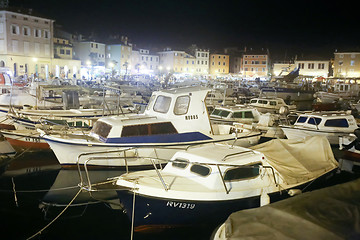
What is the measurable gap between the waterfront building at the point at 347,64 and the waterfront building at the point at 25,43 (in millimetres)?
61505

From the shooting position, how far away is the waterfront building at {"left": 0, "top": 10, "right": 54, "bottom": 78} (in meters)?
53.2

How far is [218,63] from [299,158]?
3789 inches

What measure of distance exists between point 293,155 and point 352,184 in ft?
12.6

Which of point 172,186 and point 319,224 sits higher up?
point 319,224

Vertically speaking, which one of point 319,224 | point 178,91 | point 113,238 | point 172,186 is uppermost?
point 178,91

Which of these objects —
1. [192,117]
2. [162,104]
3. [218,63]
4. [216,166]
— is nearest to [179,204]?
[216,166]

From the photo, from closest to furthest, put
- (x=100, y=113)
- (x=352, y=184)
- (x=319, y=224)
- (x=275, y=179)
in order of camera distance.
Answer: (x=319, y=224) < (x=352, y=184) < (x=275, y=179) < (x=100, y=113)

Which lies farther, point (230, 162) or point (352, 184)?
point (230, 162)

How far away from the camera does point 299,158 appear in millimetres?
11195

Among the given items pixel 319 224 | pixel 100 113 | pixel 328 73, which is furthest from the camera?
pixel 328 73

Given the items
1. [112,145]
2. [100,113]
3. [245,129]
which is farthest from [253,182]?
[100,113]

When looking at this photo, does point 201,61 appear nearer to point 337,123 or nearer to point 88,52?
point 88,52

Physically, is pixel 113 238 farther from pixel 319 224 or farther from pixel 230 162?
pixel 319 224

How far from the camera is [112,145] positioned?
13.8 m
